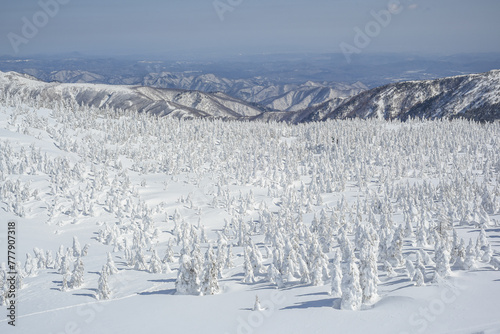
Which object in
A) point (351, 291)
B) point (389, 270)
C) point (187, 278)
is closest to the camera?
point (351, 291)

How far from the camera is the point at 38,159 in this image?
105500 mm

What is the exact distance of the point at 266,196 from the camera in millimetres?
107000

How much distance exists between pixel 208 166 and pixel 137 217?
42700 mm

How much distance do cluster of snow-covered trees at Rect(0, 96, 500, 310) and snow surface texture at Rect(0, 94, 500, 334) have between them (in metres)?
0.38

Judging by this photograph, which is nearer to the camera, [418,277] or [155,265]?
[418,277]

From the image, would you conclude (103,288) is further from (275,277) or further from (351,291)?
(351,291)

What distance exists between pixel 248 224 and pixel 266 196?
25.5m

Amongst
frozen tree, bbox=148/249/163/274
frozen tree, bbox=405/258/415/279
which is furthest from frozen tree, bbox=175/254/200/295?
frozen tree, bbox=405/258/415/279

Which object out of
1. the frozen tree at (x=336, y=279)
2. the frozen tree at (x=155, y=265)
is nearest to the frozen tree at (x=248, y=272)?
the frozen tree at (x=336, y=279)

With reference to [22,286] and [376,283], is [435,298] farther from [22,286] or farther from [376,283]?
[22,286]

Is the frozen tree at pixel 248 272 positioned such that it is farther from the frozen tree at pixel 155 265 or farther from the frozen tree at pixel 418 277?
the frozen tree at pixel 418 277

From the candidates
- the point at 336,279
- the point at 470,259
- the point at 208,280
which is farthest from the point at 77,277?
the point at 470,259

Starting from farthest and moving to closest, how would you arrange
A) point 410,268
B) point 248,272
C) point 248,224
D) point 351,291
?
point 248,224, point 248,272, point 410,268, point 351,291

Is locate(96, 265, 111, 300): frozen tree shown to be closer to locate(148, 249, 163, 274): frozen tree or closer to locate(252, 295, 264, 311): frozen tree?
locate(148, 249, 163, 274): frozen tree
